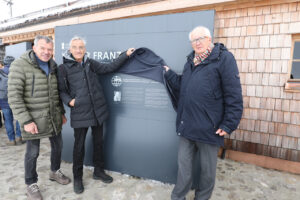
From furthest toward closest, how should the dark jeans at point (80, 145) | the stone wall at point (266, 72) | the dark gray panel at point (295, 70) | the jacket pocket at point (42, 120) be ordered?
the dark gray panel at point (295, 70), the stone wall at point (266, 72), the dark jeans at point (80, 145), the jacket pocket at point (42, 120)

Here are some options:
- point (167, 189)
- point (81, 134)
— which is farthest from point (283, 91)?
point (81, 134)

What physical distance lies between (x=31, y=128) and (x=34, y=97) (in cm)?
34

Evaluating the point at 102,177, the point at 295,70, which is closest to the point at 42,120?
the point at 102,177

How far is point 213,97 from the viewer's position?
1.71 m

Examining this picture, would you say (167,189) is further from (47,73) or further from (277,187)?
(47,73)

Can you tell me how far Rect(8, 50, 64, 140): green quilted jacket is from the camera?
1.91 meters

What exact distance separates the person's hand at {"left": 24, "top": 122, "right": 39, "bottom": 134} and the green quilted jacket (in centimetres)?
4

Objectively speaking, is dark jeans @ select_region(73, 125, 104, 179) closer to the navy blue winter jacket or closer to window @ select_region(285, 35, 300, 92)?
the navy blue winter jacket

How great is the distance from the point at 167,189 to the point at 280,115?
2.27 metres

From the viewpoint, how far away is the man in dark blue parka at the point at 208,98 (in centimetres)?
165

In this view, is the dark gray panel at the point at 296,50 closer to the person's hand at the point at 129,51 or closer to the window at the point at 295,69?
the window at the point at 295,69

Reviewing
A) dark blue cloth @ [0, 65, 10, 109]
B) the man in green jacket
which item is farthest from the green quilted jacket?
dark blue cloth @ [0, 65, 10, 109]

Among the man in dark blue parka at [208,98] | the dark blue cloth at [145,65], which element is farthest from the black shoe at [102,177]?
the dark blue cloth at [145,65]

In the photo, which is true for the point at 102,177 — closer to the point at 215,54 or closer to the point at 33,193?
the point at 33,193
